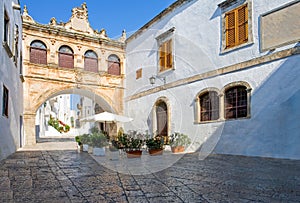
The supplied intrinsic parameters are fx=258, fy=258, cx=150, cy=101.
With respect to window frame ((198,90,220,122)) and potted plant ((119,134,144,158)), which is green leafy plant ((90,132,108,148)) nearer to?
potted plant ((119,134,144,158))

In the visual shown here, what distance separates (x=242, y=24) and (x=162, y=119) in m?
5.41

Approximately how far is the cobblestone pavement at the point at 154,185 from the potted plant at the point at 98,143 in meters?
2.97

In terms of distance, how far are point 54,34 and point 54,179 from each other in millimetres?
10759

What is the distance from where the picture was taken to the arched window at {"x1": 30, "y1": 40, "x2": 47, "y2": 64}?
42.1 feet

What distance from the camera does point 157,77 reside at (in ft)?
39.5

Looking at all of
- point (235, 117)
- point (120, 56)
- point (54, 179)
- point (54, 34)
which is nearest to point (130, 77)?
point (120, 56)

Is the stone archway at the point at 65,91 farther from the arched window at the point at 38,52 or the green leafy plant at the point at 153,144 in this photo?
the green leafy plant at the point at 153,144

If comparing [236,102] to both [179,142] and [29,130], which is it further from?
[29,130]

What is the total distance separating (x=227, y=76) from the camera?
28.2 feet

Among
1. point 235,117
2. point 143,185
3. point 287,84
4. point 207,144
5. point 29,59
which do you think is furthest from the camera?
point 29,59

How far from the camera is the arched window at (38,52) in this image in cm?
1284

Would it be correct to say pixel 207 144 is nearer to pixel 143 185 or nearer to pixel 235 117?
pixel 235 117

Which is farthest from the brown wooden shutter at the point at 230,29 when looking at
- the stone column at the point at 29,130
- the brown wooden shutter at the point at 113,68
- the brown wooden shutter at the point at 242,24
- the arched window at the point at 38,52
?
the stone column at the point at 29,130

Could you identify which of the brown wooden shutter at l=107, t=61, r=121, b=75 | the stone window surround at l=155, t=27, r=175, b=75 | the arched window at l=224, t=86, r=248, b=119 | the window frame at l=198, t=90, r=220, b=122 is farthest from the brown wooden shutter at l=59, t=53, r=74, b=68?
the arched window at l=224, t=86, r=248, b=119
